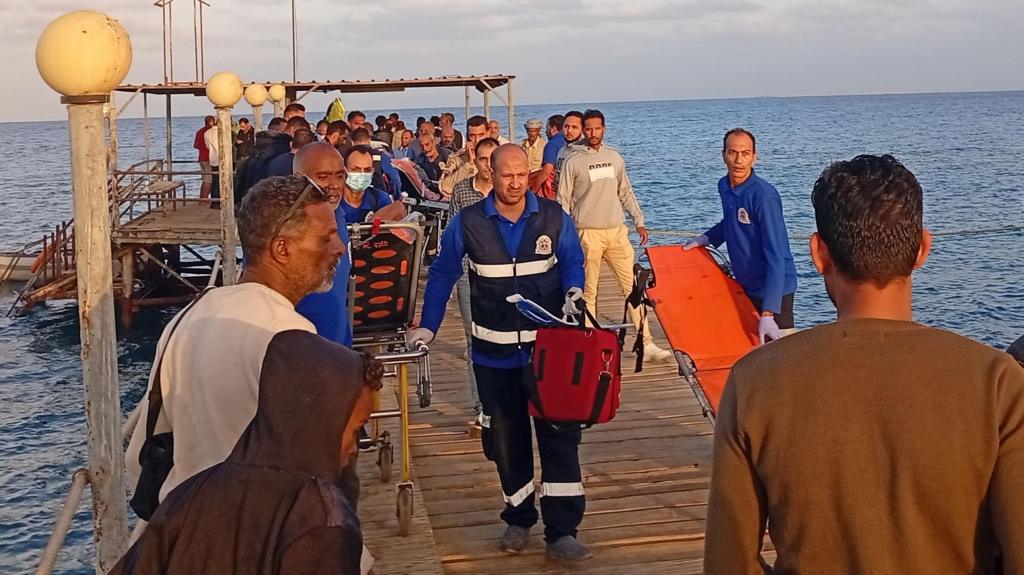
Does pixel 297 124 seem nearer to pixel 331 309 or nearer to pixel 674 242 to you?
pixel 331 309

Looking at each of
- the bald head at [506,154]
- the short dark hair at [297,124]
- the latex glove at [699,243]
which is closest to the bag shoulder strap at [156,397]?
the bald head at [506,154]

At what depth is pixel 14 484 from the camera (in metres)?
14.0

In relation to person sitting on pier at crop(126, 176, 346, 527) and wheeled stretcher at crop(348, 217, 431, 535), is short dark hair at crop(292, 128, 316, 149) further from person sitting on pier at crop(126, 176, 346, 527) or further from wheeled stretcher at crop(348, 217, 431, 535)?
person sitting on pier at crop(126, 176, 346, 527)

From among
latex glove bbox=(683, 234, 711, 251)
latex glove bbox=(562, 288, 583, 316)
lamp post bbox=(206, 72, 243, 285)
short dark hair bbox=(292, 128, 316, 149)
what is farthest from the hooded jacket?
short dark hair bbox=(292, 128, 316, 149)

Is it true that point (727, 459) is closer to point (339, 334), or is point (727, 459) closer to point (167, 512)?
point (167, 512)

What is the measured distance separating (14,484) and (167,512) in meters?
13.5

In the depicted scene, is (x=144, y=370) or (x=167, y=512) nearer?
(x=167, y=512)

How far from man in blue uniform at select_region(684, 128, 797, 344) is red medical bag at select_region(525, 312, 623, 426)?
51.5 inches

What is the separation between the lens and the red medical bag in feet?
14.8

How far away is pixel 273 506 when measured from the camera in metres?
1.90

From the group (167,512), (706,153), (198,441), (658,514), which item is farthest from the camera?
(706,153)

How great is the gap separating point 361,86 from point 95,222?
19.4 meters

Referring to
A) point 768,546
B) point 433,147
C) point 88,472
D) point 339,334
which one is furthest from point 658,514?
point 433,147

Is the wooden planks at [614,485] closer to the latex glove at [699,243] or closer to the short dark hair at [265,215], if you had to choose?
the latex glove at [699,243]
